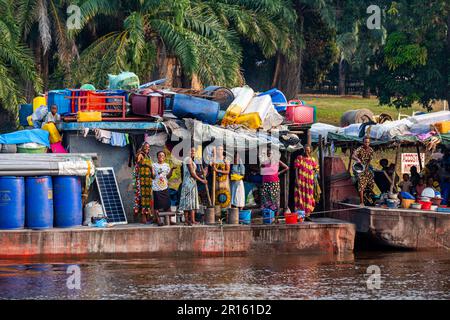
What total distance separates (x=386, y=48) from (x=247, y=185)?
671 inches

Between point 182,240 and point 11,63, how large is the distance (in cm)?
1221

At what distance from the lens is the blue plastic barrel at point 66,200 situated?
20.4m

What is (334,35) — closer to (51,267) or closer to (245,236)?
(245,236)

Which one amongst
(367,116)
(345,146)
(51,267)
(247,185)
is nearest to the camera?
(51,267)

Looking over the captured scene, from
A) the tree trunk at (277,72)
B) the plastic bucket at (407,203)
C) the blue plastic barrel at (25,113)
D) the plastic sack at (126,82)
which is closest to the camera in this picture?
the plastic bucket at (407,203)

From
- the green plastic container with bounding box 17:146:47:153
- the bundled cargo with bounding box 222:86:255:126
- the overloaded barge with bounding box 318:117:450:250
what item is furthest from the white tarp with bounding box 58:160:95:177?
the overloaded barge with bounding box 318:117:450:250

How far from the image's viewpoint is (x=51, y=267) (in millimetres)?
19562

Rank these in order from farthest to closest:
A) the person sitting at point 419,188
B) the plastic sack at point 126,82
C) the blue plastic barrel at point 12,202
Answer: the person sitting at point 419,188, the plastic sack at point 126,82, the blue plastic barrel at point 12,202

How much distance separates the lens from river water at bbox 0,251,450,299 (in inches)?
688

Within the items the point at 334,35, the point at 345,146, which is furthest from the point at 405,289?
the point at 334,35

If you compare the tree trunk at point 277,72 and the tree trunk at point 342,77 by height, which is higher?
the tree trunk at point 342,77

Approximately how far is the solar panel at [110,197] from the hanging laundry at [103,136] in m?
0.54

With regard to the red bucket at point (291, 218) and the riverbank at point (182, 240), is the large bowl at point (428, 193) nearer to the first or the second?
the riverbank at point (182, 240)

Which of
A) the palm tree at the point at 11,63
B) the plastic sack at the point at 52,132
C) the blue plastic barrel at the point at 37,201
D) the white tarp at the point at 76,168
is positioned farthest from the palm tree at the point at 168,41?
the blue plastic barrel at the point at 37,201
